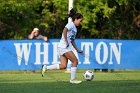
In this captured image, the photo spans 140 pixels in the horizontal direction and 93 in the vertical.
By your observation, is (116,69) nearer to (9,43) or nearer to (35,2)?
(9,43)

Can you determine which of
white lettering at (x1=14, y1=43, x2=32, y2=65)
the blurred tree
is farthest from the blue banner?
the blurred tree

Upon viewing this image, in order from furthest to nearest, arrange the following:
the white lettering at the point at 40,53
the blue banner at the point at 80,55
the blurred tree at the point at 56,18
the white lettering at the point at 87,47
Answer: the blurred tree at the point at 56,18
the white lettering at the point at 87,47
the white lettering at the point at 40,53
the blue banner at the point at 80,55

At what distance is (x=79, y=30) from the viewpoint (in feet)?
115

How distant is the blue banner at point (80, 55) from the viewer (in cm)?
2366

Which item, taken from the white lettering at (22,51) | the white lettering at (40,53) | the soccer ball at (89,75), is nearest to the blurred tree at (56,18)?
the white lettering at (40,53)

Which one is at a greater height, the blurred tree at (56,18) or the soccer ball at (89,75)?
the blurred tree at (56,18)

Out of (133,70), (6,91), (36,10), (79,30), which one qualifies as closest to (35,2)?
(36,10)

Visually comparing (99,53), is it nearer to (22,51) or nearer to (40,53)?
(40,53)

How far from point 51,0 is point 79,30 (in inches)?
97.3

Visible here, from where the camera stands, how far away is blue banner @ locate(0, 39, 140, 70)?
23656 millimetres

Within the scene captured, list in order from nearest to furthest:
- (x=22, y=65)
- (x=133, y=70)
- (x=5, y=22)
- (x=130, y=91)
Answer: (x=130, y=91) → (x=22, y=65) → (x=133, y=70) → (x=5, y=22)

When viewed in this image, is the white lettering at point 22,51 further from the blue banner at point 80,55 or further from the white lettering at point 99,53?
the white lettering at point 99,53

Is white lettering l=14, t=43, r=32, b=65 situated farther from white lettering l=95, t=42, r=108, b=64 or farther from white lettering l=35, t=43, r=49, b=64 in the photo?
white lettering l=95, t=42, r=108, b=64

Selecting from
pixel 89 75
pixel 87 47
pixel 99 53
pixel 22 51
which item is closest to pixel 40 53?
pixel 22 51
